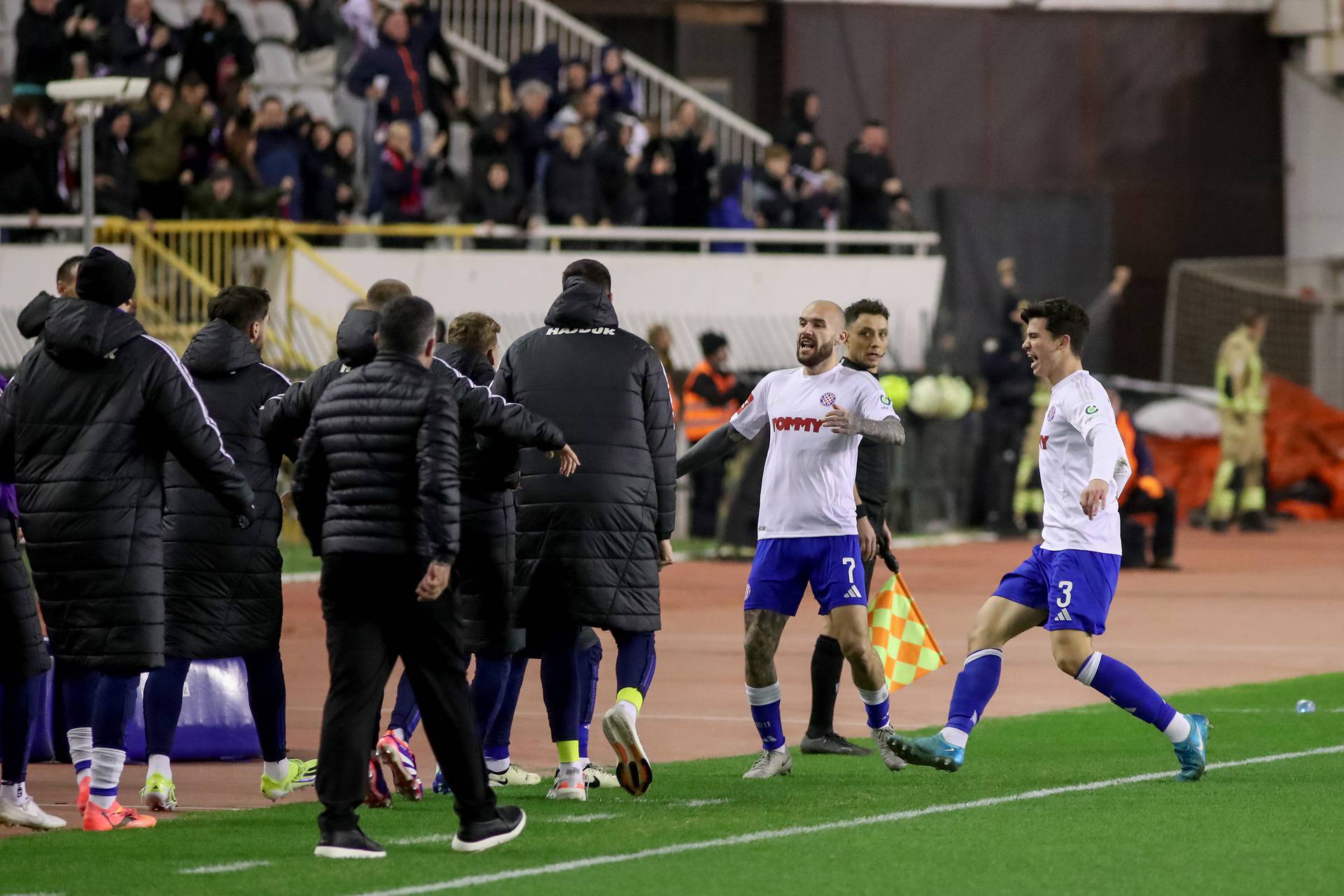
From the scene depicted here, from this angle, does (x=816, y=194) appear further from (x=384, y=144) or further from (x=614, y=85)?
(x=384, y=144)

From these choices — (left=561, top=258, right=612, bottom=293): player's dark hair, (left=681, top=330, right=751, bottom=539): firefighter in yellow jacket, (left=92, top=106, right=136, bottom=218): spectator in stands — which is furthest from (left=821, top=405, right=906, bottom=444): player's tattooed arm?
(left=92, top=106, right=136, bottom=218): spectator in stands

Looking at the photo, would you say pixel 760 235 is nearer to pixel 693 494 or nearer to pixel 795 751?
pixel 693 494

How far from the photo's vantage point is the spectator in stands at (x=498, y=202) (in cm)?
2619

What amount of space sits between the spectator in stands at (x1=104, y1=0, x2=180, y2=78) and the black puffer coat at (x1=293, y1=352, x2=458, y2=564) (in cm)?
1726

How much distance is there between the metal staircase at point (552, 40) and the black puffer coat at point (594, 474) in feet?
70.5

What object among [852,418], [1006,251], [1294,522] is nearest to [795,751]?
[852,418]

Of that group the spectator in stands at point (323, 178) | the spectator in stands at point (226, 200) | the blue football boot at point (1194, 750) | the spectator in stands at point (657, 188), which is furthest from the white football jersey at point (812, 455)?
the spectator in stands at point (657, 188)

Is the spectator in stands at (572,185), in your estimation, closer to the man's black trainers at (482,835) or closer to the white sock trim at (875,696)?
the white sock trim at (875,696)

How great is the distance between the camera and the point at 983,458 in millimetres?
26516

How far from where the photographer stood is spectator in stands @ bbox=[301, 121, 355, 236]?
25125mm

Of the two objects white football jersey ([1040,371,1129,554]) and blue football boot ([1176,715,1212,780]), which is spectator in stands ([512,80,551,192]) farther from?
blue football boot ([1176,715,1212,780])

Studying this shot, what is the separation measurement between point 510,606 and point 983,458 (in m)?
17.7

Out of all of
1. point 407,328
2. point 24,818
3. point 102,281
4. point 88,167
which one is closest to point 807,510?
point 407,328

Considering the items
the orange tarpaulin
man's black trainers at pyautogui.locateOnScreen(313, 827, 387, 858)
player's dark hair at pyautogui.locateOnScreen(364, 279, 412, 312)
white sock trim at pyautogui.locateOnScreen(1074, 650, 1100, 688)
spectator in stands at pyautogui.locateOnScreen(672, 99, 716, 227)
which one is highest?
spectator in stands at pyautogui.locateOnScreen(672, 99, 716, 227)
